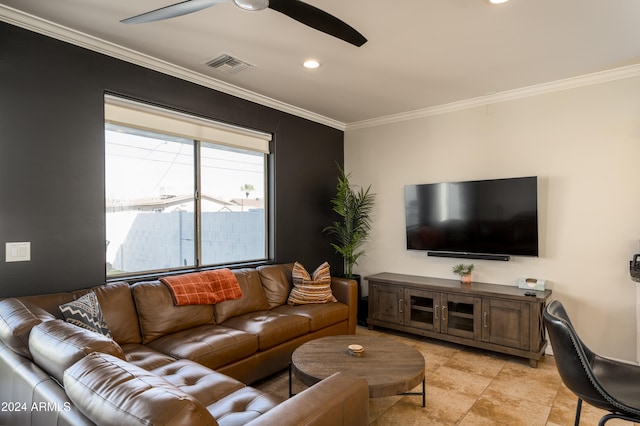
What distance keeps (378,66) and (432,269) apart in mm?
2490

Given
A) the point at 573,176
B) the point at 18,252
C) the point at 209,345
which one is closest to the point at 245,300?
the point at 209,345

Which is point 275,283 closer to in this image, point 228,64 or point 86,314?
point 86,314

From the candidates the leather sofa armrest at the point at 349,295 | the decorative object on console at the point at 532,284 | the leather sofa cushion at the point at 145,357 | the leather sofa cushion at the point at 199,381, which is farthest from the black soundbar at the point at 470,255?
the leather sofa cushion at the point at 145,357

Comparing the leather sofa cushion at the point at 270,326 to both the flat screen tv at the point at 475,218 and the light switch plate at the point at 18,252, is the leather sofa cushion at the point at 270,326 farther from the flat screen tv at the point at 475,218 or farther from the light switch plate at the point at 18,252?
the flat screen tv at the point at 475,218

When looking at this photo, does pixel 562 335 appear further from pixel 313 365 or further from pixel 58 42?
pixel 58 42

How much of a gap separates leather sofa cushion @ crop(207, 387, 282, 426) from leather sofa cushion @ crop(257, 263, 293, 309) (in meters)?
1.83

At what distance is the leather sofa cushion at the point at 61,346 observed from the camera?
1314mm

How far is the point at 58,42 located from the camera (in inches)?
101

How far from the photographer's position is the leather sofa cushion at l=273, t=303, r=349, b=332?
131 inches

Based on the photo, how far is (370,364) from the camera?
232 cm

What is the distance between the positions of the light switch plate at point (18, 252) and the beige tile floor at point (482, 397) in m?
1.89

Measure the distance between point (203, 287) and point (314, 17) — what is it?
2.23 meters

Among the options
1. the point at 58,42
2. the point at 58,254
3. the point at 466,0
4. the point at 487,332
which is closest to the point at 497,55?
the point at 466,0

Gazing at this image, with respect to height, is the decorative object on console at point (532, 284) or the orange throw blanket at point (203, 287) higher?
the orange throw blanket at point (203, 287)
